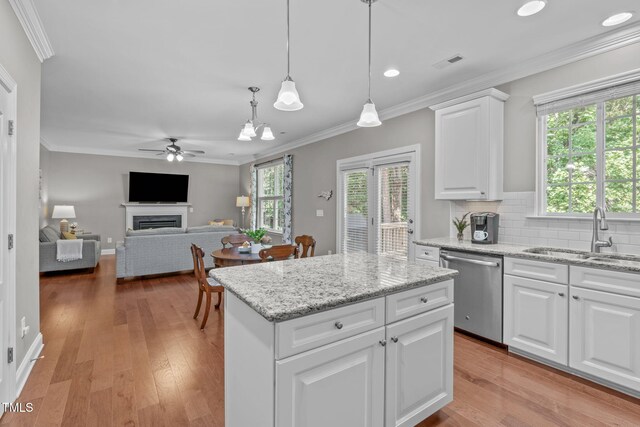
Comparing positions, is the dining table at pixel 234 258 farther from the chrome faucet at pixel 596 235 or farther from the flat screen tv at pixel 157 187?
the flat screen tv at pixel 157 187

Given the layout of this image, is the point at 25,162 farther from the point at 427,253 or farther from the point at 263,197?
the point at 263,197

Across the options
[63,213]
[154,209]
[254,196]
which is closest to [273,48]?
[254,196]

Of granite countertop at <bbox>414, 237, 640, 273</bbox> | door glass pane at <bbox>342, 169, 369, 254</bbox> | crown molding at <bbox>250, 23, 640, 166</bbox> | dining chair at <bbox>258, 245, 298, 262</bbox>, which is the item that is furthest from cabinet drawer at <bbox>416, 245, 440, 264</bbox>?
crown molding at <bbox>250, 23, 640, 166</bbox>

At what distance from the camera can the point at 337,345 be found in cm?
136

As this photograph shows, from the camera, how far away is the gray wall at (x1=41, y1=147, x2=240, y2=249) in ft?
24.7

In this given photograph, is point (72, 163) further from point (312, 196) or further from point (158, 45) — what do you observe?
point (158, 45)

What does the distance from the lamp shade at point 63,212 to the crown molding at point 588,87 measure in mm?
8516

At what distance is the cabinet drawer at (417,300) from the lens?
1.57 m

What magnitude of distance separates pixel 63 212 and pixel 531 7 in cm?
855

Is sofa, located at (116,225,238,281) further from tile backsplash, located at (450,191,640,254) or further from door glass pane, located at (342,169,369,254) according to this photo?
tile backsplash, located at (450,191,640,254)

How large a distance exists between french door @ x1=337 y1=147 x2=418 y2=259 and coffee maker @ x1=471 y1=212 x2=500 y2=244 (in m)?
1.03

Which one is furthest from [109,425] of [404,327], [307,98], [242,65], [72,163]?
[72,163]

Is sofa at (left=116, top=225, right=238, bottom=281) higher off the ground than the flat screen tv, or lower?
lower

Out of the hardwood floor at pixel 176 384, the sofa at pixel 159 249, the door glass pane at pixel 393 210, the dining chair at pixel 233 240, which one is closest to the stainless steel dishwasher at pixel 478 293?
the hardwood floor at pixel 176 384
